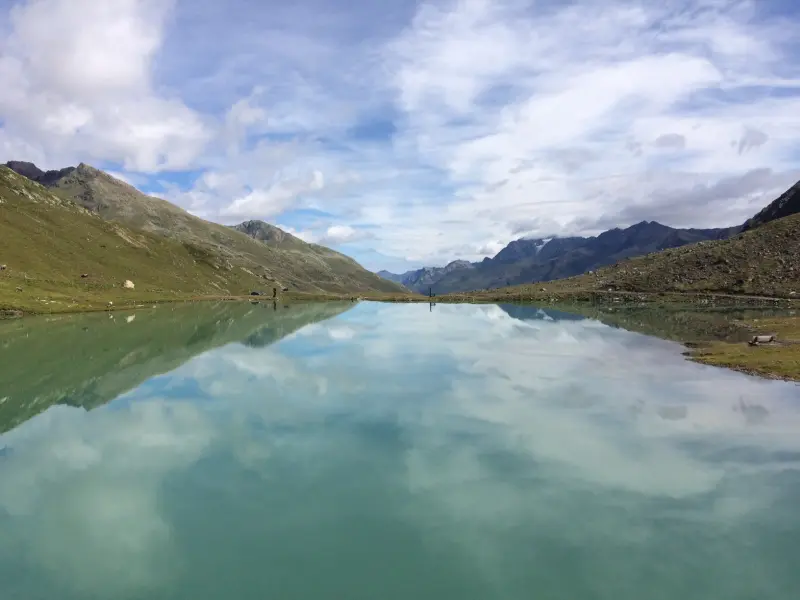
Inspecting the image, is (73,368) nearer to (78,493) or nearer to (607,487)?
(78,493)

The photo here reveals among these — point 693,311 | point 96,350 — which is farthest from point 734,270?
point 96,350

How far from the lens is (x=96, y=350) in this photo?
6769 cm

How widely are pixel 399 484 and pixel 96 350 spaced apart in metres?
58.6

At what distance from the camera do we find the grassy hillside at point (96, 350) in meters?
45.5

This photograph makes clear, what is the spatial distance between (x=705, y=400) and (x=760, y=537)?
895 inches

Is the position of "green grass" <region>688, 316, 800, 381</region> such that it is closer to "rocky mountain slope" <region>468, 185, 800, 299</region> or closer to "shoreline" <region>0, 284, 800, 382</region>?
"shoreline" <region>0, 284, 800, 382</region>

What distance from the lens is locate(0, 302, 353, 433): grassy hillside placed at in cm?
4553

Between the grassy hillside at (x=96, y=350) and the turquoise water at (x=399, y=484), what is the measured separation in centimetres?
63

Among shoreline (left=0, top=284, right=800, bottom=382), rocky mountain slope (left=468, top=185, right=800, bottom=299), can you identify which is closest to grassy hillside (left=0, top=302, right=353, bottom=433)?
shoreline (left=0, top=284, right=800, bottom=382)

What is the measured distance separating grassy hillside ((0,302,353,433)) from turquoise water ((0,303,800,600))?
63cm

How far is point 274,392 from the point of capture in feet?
152

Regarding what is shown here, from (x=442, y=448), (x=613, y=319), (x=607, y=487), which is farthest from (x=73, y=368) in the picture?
(x=613, y=319)

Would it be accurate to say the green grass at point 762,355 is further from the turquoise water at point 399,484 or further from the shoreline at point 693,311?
the turquoise water at point 399,484

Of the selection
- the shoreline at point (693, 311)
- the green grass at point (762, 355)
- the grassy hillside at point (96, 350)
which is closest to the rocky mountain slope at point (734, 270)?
the shoreline at point (693, 311)
